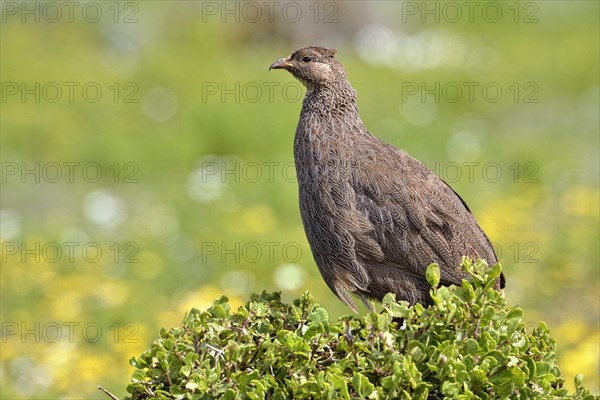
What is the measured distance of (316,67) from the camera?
4809 millimetres

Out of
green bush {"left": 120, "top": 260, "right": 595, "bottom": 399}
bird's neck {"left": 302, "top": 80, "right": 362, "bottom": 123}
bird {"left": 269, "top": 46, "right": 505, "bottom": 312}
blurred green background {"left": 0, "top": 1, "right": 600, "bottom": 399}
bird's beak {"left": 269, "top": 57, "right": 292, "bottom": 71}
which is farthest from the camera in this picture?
blurred green background {"left": 0, "top": 1, "right": 600, "bottom": 399}

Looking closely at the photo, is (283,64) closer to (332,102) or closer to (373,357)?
(332,102)

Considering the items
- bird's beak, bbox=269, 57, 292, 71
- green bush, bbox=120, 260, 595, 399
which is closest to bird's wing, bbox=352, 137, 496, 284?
bird's beak, bbox=269, 57, 292, 71

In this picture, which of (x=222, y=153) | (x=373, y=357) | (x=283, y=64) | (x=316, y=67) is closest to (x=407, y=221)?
(x=316, y=67)

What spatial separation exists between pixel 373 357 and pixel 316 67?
2020mm

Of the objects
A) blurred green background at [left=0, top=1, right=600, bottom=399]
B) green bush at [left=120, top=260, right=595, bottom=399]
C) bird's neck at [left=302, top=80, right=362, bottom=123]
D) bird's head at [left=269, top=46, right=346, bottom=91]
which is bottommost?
green bush at [left=120, top=260, right=595, bottom=399]

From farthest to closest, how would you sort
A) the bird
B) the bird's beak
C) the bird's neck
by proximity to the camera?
the bird's beak < the bird's neck < the bird

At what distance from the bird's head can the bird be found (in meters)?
0.45

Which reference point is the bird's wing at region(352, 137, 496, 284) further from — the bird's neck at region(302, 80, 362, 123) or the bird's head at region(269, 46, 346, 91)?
the bird's head at region(269, 46, 346, 91)

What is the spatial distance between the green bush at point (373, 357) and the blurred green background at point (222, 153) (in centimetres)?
289

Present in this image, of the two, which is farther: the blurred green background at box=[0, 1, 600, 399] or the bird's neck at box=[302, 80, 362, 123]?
the blurred green background at box=[0, 1, 600, 399]

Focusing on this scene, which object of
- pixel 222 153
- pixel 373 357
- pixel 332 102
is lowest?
pixel 373 357

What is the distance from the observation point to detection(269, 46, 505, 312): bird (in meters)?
4.34

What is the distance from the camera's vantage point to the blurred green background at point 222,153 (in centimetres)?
759
